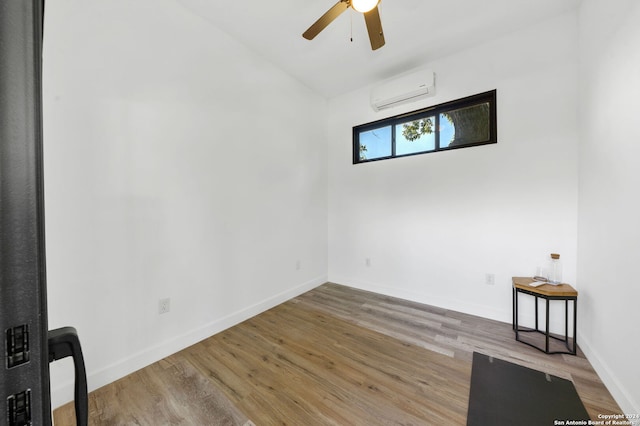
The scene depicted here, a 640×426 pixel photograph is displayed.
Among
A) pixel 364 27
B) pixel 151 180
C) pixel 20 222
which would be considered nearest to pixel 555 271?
pixel 364 27

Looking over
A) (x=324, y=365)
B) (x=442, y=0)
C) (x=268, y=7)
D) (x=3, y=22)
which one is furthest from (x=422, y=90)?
(x=3, y=22)

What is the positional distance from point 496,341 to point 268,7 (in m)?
3.45

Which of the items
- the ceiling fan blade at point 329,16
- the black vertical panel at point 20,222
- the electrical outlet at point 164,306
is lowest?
the electrical outlet at point 164,306

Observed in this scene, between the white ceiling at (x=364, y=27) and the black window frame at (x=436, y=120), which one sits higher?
the white ceiling at (x=364, y=27)

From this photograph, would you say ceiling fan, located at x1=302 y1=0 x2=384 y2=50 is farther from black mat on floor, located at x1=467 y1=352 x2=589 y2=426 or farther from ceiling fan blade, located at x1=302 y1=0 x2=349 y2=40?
Answer: black mat on floor, located at x1=467 y1=352 x2=589 y2=426

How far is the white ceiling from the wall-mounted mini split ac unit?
177 millimetres

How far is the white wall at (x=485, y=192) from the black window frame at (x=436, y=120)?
0.06 meters

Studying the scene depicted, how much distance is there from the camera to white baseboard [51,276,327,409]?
1.51 metres

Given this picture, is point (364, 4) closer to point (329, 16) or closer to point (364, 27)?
point (329, 16)

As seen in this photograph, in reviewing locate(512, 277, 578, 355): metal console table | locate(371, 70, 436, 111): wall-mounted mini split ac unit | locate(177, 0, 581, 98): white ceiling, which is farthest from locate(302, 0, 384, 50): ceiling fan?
locate(512, 277, 578, 355): metal console table

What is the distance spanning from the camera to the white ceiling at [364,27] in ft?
6.88

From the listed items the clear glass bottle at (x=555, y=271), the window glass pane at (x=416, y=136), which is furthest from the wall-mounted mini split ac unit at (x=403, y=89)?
the clear glass bottle at (x=555, y=271)

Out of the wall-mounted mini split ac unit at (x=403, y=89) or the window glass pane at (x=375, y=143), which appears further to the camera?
the window glass pane at (x=375, y=143)

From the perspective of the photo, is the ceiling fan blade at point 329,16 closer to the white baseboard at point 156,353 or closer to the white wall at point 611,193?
the white wall at point 611,193
